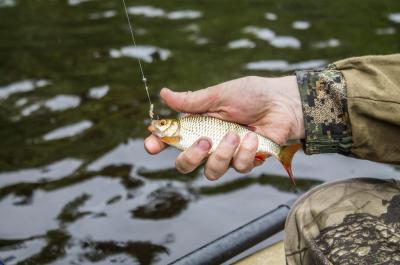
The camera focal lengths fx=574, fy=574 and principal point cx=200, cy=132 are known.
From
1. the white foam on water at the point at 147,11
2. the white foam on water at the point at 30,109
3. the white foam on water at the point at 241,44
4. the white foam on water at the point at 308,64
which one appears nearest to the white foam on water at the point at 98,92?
the white foam on water at the point at 30,109

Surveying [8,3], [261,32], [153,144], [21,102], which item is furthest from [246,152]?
[8,3]

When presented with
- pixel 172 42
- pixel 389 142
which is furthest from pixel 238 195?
pixel 172 42

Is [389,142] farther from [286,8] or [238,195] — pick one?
[286,8]

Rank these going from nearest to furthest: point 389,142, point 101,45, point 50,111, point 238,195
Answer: point 389,142, point 238,195, point 50,111, point 101,45

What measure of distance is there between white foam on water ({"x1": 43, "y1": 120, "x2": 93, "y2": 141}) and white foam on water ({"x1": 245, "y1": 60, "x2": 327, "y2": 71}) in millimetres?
2163

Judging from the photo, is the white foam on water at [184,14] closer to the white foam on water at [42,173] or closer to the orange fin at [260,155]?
the white foam on water at [42,173]

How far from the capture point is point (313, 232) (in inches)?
93.9

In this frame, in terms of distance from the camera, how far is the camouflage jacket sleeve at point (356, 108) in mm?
2732

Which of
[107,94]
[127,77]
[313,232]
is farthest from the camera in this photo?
[127,77]

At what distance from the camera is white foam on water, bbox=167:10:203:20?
8.71 m

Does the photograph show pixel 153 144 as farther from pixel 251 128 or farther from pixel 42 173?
pixel 42 173

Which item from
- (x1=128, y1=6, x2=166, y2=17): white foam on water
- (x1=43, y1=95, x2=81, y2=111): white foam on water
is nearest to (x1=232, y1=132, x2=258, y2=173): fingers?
(x1=43, y1=95, x2=81, y2=111): white foam on water

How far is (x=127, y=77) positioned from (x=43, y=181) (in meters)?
2.20

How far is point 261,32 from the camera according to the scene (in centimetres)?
795
